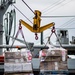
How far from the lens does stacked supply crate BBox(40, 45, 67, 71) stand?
6348 millimetres

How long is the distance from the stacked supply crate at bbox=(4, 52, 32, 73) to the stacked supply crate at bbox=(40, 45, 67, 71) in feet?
1.17

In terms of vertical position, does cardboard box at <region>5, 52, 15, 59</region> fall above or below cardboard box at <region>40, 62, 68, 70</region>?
above

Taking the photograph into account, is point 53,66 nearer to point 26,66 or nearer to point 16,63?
point 26,66

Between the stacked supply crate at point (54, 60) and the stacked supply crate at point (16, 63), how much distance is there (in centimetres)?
36

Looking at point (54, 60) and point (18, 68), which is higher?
point (54, 60)

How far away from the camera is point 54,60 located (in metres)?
6.39

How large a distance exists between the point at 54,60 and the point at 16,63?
863 millimetres

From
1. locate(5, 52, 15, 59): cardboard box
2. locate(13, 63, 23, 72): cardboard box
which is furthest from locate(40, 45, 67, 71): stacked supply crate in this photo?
locate(5, 52, 15, 59): cardboard box

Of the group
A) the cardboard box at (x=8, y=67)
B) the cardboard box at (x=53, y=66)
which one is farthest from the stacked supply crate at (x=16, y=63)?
the cardboard box at (x=53, y=66)

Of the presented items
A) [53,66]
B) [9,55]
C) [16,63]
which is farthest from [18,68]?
[53,66]

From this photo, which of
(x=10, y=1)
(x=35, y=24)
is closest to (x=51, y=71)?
(x=35, y=24)

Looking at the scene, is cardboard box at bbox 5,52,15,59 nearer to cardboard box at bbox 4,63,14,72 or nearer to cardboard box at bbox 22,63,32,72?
cardboard box at bbox 4,63,14,72

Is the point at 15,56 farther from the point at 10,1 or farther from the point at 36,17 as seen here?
the point at 10,1

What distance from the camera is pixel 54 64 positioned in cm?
637
